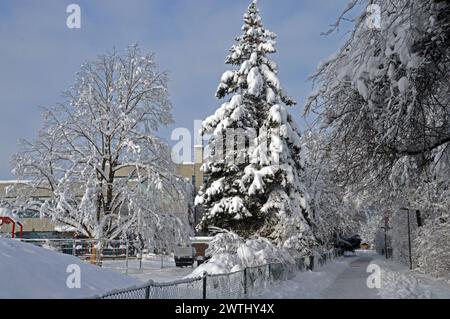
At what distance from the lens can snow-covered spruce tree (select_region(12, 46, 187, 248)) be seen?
2367 centimetres

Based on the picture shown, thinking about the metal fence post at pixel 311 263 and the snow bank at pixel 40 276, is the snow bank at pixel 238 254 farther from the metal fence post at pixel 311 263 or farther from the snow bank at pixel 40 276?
the metal fence post at pixel 311 263

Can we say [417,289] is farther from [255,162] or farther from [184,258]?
[184,258]

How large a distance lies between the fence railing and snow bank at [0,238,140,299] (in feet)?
3.94

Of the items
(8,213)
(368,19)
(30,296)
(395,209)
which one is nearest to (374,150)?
(368,19)

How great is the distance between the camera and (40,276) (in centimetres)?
787

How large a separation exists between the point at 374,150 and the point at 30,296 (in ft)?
18.9

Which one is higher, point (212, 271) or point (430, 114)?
point (430, 114)

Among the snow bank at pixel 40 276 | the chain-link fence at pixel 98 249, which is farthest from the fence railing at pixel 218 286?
the chain-link fence at pixel 98 249

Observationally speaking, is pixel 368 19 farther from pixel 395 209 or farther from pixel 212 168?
pixel 395 209

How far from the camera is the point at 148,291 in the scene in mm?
7410

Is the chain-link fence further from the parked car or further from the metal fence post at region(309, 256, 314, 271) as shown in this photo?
the metal fence post at region(309, 256, 314, 271)

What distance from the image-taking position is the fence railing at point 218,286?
7312 millimetres

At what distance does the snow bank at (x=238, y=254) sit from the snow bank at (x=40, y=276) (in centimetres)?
570

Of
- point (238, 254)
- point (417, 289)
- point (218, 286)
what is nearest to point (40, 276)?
point (218, 286)
